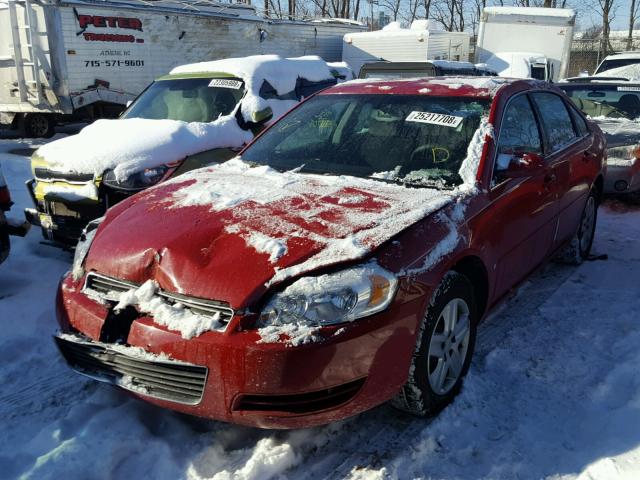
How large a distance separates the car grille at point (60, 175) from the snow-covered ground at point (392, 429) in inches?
56.9

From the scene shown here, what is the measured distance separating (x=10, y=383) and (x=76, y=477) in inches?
39.9

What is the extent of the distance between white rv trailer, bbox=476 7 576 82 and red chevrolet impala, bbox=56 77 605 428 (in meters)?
16.2

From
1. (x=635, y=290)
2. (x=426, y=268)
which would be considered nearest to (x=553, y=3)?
(x=635, y=290)

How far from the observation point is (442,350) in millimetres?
2979

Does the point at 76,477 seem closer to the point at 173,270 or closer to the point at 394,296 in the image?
the point at 173,270

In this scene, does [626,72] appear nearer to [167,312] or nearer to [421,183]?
[421,183]

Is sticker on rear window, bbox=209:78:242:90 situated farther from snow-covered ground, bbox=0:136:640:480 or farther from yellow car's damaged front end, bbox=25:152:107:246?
snow-covered ground, bbox=0:136:640:480

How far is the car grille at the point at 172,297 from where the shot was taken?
248 cm

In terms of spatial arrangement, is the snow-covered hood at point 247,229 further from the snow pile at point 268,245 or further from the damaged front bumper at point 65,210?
the damaged front bumper at point 65,210

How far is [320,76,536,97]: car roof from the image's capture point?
12.6ft

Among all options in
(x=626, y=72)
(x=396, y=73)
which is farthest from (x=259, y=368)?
(x=626, y=72)

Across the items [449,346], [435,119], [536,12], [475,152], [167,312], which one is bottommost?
[449,346]

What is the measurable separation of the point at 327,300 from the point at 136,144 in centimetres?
349

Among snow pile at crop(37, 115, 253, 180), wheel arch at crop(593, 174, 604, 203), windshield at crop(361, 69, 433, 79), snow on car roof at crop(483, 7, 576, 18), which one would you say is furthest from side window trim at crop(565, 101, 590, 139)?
snow on car roof at crop(483, 7, 576, 18)
